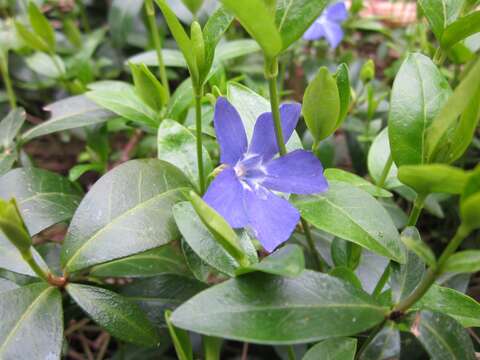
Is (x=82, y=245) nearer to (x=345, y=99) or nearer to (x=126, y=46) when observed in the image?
(x=345, y=99)

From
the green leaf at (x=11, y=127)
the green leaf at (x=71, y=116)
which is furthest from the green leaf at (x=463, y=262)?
the green leaf at (x=11, y=127)

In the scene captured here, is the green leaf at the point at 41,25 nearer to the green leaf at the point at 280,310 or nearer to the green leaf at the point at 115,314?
the green leaf at the point at 115,314

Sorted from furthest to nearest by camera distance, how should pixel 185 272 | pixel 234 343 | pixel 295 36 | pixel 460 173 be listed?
Result: pixel 234 343
pixel 185 272
pixel 295 36
pixel 460 173

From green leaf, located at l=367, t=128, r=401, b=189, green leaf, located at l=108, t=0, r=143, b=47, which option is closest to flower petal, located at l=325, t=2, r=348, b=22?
green leaf, located at l=108, t=0, r=143, b=47

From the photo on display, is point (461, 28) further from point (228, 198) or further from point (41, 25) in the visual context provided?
point (41, 25)

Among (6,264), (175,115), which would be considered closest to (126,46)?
(175,115)

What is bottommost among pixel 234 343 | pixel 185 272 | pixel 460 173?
pixel 234 343
